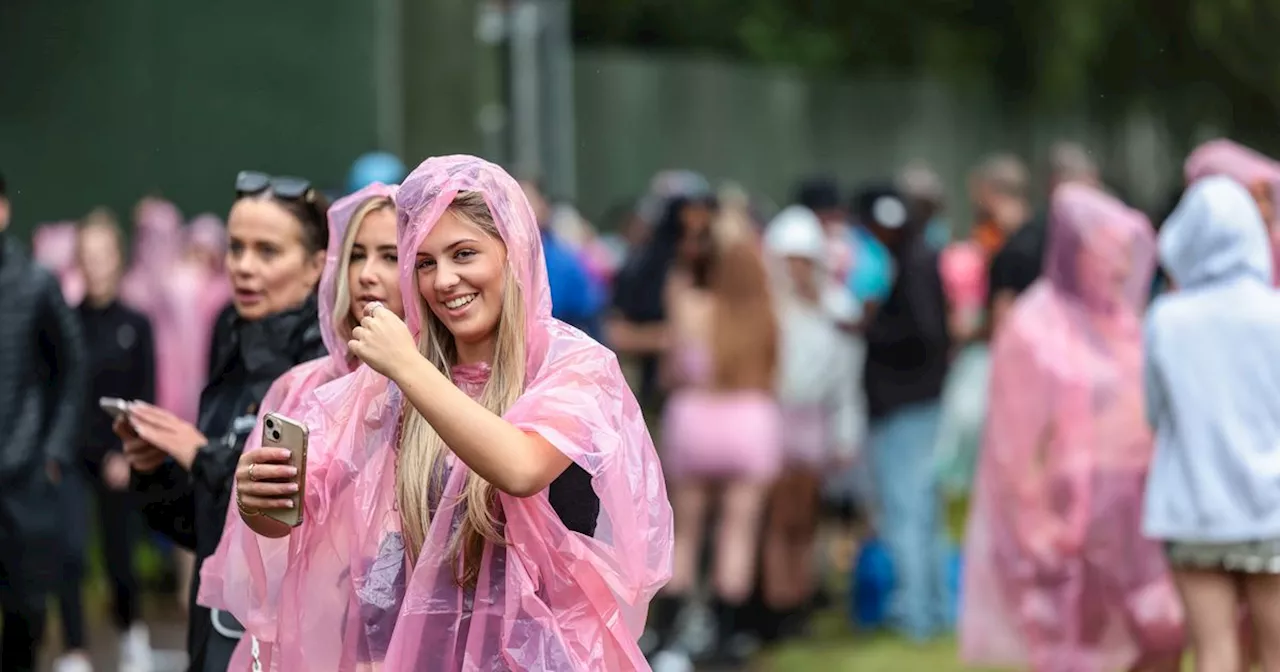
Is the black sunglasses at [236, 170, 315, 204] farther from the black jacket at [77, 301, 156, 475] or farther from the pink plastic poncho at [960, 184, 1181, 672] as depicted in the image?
the black jacket at [77, 301, 156, 475]

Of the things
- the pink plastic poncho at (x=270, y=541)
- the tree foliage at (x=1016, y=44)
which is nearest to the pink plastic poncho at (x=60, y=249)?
the pink plastic poncho at (x=270, y=541)

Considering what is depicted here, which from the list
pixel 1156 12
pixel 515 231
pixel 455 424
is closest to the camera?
pixel 455 424

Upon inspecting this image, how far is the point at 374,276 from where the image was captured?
4.73 meters

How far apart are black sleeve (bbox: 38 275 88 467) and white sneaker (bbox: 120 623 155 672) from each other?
7.38ft

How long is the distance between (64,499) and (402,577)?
450cm

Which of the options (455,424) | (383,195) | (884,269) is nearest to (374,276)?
(383,195)

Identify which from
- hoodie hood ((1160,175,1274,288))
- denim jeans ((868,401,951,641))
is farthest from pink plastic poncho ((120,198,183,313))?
hoodie hood ((1160,175,1274,288))

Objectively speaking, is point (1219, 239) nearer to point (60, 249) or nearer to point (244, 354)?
point (244, 354)

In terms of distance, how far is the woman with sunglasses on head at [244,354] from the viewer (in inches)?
209

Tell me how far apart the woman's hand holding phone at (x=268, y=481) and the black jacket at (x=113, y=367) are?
6.47 meters

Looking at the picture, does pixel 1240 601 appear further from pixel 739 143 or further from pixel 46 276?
pixel 739 143

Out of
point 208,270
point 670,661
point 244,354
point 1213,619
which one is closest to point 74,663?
point 670,661

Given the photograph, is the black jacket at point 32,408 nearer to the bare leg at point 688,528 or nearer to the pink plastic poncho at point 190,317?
the bare leg at point 688,528

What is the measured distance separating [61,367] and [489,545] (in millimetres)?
4425
